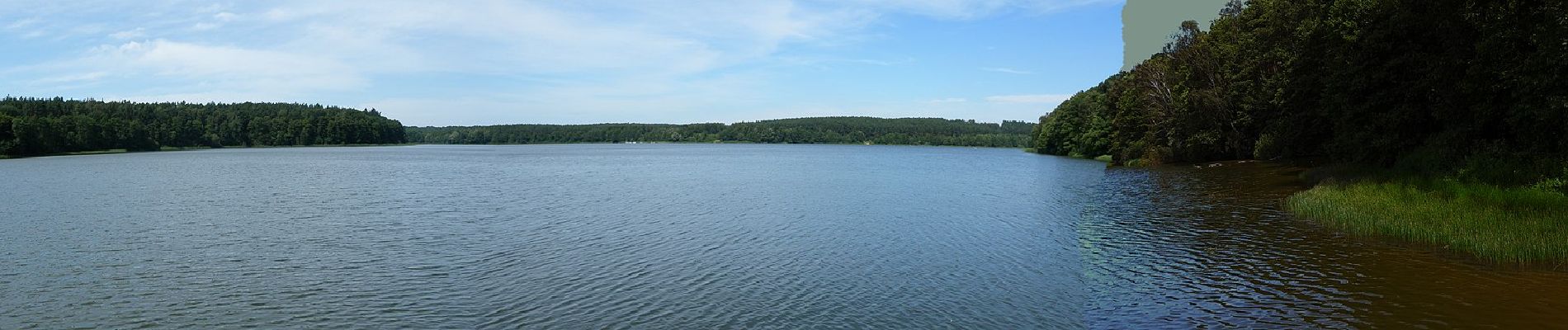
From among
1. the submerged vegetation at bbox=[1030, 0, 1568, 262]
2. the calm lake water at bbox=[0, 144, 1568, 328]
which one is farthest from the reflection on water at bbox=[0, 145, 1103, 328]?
the submerged vegetation at bbox=[1030, 0, 1568, 262]

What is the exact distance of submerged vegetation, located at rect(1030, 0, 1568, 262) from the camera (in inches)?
747

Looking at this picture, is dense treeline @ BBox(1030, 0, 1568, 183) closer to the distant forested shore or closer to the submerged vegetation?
the submerged vegetation

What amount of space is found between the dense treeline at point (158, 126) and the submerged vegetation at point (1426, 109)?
117m

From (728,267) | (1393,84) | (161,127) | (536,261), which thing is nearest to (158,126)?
(161,127)

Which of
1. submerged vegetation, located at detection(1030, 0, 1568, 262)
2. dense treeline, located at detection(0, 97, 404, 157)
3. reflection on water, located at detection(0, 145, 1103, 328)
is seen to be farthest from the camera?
dense treeline, located at detection(0, 97, 404, 157)

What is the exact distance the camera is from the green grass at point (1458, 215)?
15.5 metres

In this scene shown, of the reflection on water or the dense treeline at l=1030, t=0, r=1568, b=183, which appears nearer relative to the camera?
the reflection on water

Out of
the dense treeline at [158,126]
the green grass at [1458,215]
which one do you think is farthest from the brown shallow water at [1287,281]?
the dense treeline at [158,126]

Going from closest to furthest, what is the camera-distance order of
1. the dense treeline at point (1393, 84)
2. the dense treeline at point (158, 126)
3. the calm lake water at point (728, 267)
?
1. the calm lake water at point (728, 267)
2. the dense treeline at point (1393, 84)
3. the dense treeline at point (158, 126)

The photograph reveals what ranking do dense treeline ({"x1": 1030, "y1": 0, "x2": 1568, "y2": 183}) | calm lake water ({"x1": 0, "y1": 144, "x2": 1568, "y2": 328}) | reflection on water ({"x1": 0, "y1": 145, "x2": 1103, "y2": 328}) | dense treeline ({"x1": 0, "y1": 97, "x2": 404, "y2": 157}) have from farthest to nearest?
dense treeline ({"x1": 0, "y1": 97, "x2": 404, "y2": 157}) → dense treeline ({"x1": 1030, "y1": 0, "x2": 1568, "y2": 183}) → reflection on water ({"x1": 0, "y1": 145, "x2": 1103, "y2": 328}) → calm lake water ({"x1": 0, "y1": 144, "x2": 1568, "y2": 328})

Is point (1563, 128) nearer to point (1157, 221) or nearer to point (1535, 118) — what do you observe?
point (1535, 118)

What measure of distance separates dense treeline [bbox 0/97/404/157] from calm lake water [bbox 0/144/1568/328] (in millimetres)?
91254

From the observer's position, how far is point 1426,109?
95.0 ft

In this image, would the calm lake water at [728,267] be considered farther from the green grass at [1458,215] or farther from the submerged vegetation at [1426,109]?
the submerged vegetation at [1426,109]
